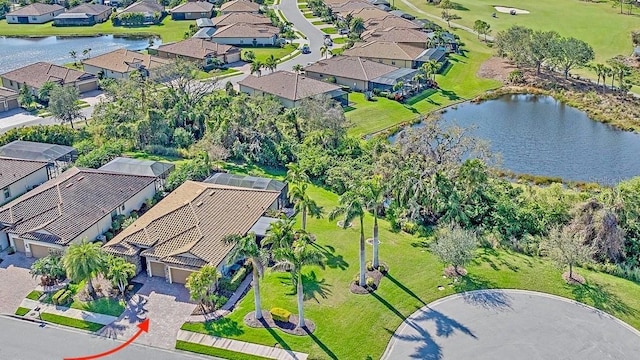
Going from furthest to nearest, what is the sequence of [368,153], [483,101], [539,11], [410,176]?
[539,11] → [483,101] → [368,153] → [410,176]

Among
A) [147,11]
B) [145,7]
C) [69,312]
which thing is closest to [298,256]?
[69,312]

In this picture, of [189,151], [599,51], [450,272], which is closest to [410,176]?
[450,272]

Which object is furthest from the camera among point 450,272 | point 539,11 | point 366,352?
point 539,11

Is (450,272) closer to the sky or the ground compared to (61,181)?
closer to the ground

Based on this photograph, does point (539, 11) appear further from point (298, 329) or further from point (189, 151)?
point (298, 329)

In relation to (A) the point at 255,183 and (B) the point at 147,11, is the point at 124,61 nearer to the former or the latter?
(B) the point at 147,11

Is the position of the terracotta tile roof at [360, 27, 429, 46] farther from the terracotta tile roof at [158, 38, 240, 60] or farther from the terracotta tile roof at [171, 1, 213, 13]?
the terracotta tile roof at [171, 1, 213, 13]

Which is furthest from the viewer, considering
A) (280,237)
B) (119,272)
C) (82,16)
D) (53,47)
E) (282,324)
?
(82,16)
